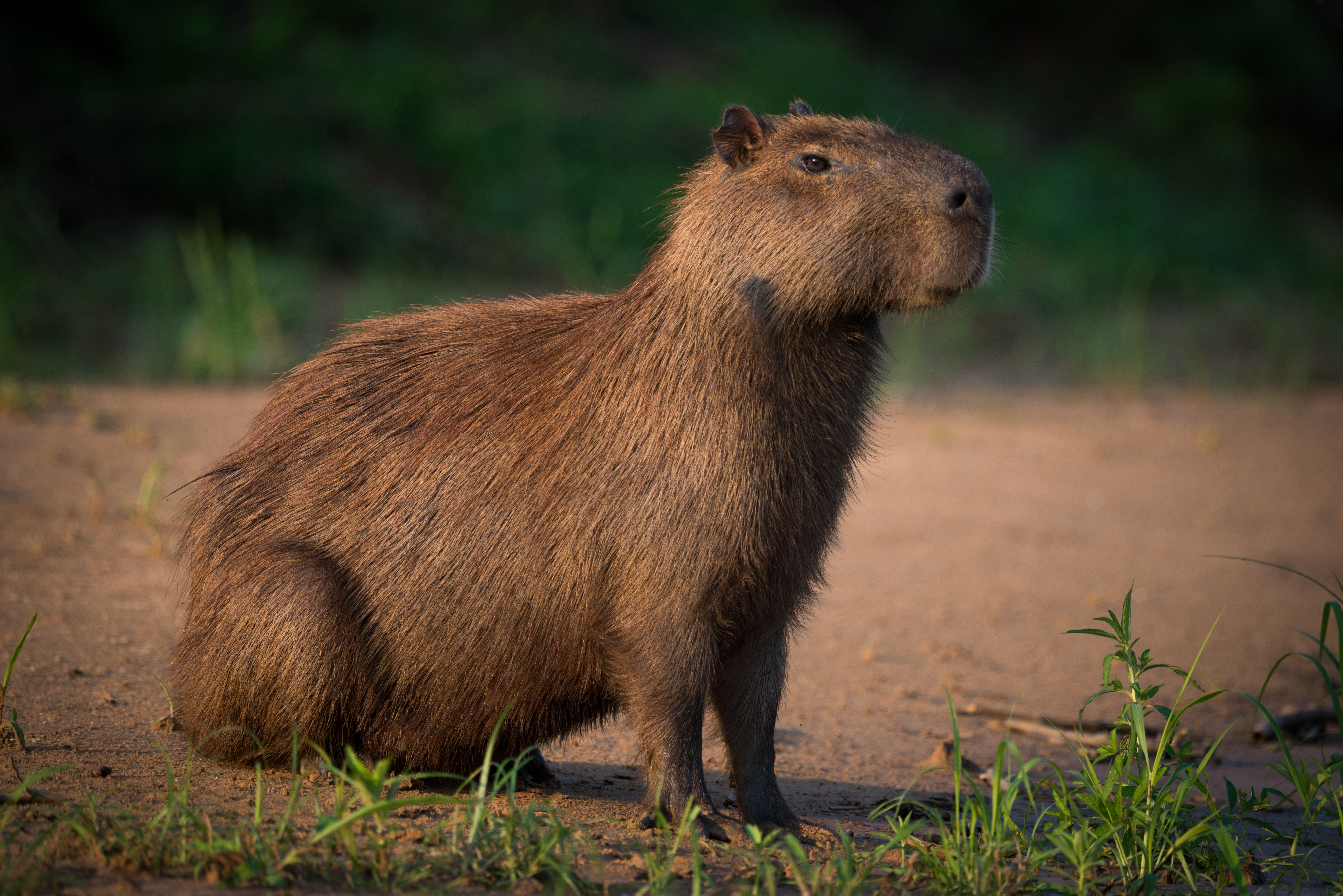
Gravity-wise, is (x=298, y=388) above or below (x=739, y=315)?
below

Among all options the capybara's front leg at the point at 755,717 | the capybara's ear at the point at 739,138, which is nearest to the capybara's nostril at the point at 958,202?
the capybara's ear at the point at 739,138

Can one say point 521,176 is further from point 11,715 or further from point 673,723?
point 673,723

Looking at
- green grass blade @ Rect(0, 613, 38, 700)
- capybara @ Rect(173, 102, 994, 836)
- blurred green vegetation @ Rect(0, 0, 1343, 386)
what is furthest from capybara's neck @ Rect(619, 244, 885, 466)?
blurred green vegetation @ Rect(0, 0, 1343, 386)

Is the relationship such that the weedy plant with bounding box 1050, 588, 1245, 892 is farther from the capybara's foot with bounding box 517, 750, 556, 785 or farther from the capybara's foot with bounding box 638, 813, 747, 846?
the capybara's foot with bounding box 517, 750, 556, 785

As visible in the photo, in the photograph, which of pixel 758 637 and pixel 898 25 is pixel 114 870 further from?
pixel 898 25

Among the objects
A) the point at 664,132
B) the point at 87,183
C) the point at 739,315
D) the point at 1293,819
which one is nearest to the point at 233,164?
the point at 87,183

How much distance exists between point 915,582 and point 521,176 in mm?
7131

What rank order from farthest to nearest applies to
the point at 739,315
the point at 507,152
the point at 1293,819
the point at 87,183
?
the point at 507,152, the point at 87,183, the point at 1293,819, the point at 739,315

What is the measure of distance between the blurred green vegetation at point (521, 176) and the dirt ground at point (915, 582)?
115 cm

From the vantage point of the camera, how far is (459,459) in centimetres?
285

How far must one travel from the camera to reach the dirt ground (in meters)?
3.38

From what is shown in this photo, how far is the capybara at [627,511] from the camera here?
273cm

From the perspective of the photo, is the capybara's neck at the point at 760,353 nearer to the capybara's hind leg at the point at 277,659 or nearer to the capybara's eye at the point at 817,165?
the capybara's eye at the point at 817,165

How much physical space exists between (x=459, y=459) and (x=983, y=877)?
4.67 feet
